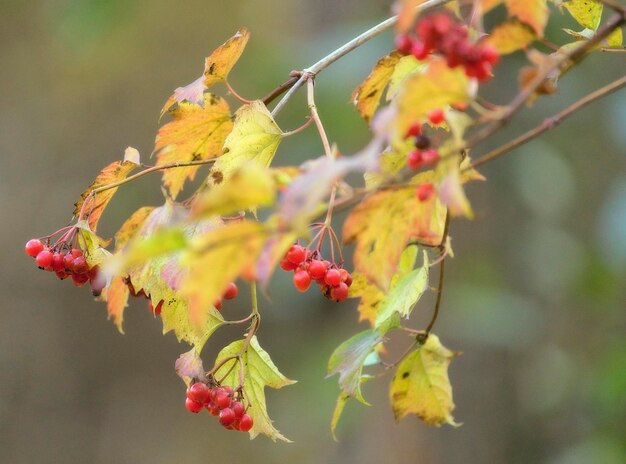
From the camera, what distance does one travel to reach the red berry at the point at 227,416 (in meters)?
0.83

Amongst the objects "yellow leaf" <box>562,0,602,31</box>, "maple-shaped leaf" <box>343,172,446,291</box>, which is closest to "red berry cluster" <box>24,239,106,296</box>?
"maple-shaped leaf" <box>343,172,446,291</box>

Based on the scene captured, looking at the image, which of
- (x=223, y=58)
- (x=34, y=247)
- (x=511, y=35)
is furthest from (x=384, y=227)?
(x=34, y=247)

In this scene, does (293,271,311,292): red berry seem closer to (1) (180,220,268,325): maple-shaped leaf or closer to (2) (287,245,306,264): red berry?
(2) (287,245,306,264): red berry

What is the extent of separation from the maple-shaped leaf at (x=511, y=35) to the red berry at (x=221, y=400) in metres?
0.43

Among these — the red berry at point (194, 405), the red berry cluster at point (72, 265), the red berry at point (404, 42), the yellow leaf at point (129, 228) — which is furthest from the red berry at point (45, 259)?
the red berry at point (404, 42)

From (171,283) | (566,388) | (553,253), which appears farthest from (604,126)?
(171,283)

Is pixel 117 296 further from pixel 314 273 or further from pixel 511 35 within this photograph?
pixel 511 35

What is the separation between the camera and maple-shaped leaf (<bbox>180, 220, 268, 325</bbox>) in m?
0.45

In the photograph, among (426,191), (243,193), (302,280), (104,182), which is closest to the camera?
(243,193)

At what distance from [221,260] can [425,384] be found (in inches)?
18.4

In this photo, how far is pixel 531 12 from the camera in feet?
1.93

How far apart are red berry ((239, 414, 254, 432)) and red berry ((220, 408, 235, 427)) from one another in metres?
0.01

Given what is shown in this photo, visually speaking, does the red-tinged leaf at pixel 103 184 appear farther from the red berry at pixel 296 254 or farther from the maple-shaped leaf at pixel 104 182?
the red berry at pixel 296 254

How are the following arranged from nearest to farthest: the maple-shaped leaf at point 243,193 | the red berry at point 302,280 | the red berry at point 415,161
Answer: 1. the maple-shaped leaf at point 243,193
2. the red berry at point 415,161
3. the red berry at point 302,280
